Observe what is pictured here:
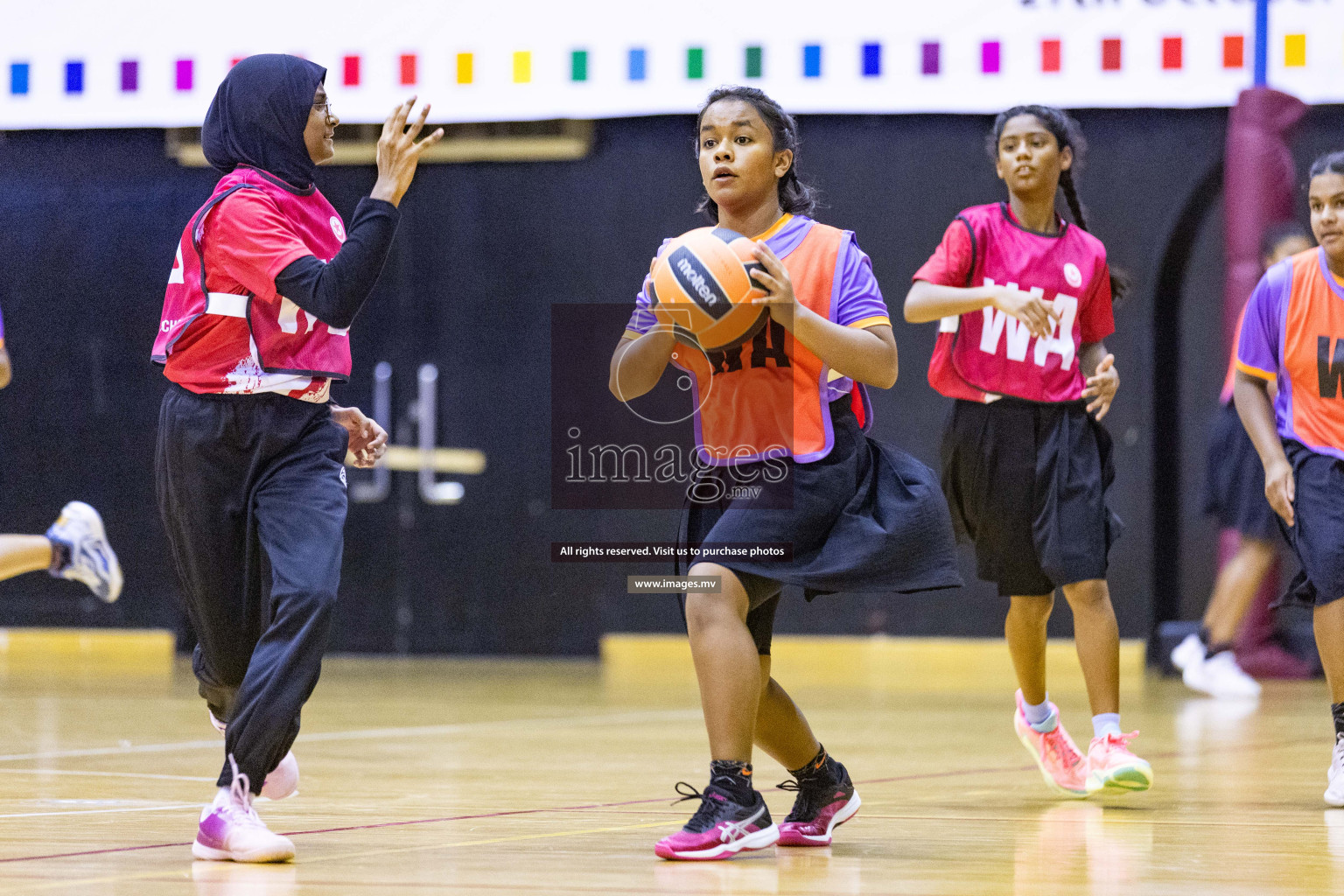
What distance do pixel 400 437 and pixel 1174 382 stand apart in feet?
13.3

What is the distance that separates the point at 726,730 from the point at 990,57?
5.47m

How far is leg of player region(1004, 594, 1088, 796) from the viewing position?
13.2ft

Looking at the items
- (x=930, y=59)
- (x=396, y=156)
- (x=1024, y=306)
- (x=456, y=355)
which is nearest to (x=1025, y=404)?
(x=1024, y=306)

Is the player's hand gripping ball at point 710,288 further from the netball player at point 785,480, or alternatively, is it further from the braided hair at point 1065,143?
the braided hair at point 1065,143

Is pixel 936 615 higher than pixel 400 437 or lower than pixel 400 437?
lower

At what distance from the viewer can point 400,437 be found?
9.20 metres

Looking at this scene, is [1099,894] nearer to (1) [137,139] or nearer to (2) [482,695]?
(2) [482,695]

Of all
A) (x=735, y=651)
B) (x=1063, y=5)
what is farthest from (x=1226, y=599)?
(x=735, y=651)

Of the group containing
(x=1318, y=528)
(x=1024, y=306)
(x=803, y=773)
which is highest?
(x=1024, y=306)

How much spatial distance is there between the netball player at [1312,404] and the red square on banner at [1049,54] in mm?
3771

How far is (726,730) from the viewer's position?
288 centimetres

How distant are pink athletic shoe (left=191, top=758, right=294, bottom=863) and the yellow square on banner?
642cm

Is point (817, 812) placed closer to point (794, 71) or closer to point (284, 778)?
point (284, 778)

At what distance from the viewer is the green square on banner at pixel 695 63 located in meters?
7.89
